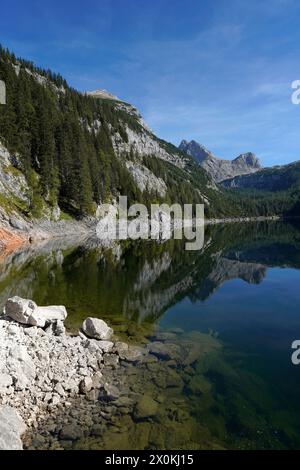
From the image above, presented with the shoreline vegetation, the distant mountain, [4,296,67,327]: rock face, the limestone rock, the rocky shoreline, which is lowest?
the limestone rock

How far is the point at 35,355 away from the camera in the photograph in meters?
18.1

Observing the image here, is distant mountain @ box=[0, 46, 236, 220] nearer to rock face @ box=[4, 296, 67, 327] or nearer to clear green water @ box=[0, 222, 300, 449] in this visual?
clear green water @ box=[0, 222, 300, 449]

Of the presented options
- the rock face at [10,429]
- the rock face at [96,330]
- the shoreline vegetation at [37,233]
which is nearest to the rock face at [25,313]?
the rock face at [96,330]

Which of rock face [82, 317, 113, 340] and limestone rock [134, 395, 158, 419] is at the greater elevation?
rock face [82, 317, 113, 340]

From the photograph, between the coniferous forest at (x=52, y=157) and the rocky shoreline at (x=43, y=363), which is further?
the coniferous forest at (x=52, y=157)

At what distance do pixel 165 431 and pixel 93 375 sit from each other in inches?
217

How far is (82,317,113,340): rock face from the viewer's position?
72.8 ft

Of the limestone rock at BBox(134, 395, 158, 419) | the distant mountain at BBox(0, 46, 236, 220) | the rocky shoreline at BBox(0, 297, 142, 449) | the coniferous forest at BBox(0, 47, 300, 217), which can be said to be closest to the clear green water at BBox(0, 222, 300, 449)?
the limestone rock at BBox(134, 395, 158, 419)

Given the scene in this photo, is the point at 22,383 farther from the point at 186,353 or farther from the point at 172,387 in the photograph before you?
the point at 186,353

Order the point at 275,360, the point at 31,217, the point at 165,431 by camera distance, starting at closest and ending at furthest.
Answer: the point at 165,431, the point at 275,360, the point at 31,217

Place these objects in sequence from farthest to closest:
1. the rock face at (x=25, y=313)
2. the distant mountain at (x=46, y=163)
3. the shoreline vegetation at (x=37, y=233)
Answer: the distant mountain at (x=46, y=163) → the shoreline vegetation at (x=37, y=233) → the rock face at (x=25, y=313)

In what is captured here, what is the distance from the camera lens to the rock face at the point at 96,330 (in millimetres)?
22188

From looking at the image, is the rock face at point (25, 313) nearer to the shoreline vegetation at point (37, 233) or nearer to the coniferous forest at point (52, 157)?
the shoreline vegetation at point (37, 233)
